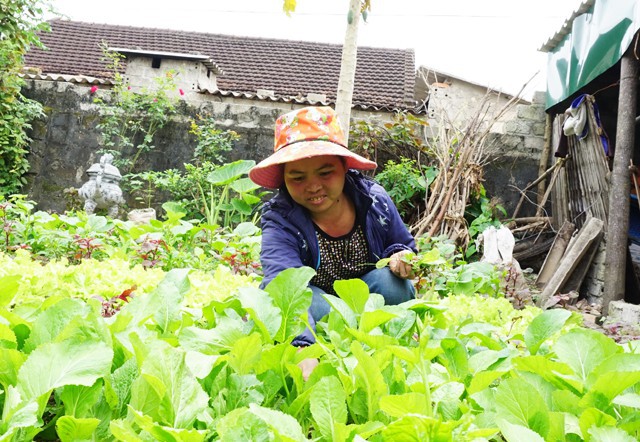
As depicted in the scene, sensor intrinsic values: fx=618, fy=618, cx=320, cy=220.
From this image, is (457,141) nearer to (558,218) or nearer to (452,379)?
(558,218)

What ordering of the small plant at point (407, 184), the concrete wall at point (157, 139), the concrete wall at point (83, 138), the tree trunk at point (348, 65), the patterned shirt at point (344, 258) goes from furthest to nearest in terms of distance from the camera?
the concrete wall at point (83, 138) < the concrete wall at point (157, 139) < the small plant at point (407, 184) < the tree trunk at point (348, 65) < the patterned shirt at point (344, 258)

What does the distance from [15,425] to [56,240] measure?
3748mm

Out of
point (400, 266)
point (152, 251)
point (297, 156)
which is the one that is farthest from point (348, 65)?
point (400, 266)

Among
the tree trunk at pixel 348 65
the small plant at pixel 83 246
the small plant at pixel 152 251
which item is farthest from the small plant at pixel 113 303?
the tree trunk at pixel 348 65

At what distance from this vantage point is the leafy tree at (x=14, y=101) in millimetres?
6883

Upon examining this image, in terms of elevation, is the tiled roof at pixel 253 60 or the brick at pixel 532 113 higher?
→ the tiled roof at pixel 253 60

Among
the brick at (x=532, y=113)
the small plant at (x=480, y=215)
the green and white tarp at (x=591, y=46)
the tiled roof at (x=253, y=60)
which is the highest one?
the tiled roof at (x=253, y=60)

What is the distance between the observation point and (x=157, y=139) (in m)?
7.30

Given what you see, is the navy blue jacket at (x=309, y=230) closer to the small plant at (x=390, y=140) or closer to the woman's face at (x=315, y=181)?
the woman's face at (x=315, y=181)

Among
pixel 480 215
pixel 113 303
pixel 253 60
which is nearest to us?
pixel 113 303

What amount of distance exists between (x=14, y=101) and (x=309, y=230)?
19.7 feet

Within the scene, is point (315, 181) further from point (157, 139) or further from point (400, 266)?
point (157, 139)

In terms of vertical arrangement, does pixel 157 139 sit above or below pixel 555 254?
above

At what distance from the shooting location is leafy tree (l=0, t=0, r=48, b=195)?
→ 22.6ft
